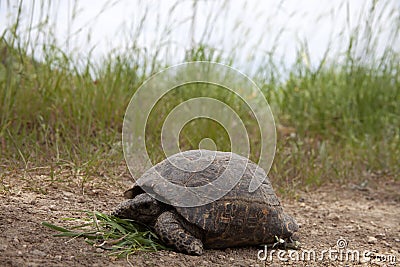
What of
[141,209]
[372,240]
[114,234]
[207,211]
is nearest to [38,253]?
[114,234]

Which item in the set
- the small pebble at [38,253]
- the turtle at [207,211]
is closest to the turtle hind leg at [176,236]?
the turtle at [207,211]

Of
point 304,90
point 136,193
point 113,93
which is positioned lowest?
point 136,193

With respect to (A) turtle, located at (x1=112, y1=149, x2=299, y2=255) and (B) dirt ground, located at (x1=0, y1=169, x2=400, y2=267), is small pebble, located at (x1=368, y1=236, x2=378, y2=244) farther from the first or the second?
(A) turtle, located at (x1=112, y1=149, x2=299, y2=255)

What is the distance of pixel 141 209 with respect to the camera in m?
2.09

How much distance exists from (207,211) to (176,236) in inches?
6.6

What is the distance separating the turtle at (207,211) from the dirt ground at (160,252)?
0.07 metres

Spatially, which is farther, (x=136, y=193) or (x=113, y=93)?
(x=113, y=93)

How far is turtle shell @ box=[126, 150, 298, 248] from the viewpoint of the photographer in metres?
2.04

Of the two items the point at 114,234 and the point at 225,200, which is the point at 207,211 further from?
the point at 114,234

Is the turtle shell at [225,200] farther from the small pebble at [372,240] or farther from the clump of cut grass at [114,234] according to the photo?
the small pebble at [372,240]

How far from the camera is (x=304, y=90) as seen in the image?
16.6 ft

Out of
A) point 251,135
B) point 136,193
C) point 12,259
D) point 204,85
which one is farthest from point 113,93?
point 12,259

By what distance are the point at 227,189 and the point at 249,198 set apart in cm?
11

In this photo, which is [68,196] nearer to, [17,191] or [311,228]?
[17,191]
